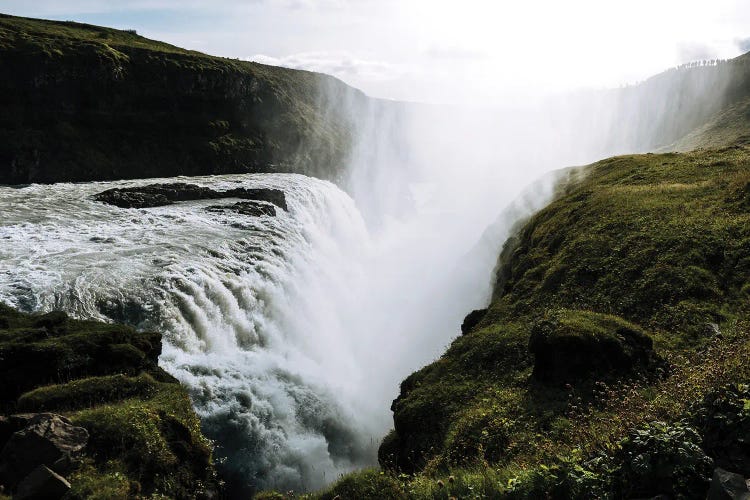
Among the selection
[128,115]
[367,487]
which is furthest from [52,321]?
[128,115]

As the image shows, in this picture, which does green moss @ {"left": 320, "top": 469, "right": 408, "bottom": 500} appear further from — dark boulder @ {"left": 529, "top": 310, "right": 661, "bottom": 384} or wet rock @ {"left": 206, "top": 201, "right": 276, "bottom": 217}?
wet rock @ {"left": 206, "top": 201, "right": 276, "bottom": 217}

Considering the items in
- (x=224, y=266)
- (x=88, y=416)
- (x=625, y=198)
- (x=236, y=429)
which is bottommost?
(x=236, y=429)

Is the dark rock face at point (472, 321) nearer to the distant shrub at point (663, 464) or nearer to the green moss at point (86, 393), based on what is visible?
Answer: the green moss at point (86, 393)

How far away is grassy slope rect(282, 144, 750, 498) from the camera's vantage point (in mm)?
8328

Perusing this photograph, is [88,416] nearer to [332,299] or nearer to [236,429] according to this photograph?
[236,429]

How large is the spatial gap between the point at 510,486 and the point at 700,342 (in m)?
9.86

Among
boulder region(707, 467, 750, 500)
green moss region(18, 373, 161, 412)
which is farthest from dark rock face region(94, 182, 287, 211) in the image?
boulder region(707, 467, 750, 500)

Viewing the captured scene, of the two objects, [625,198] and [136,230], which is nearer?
[625,198]

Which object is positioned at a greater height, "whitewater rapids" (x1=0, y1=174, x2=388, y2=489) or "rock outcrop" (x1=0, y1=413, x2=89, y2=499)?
"rock outcrop" (x1=0, y1=413, x2=89, y2=499)

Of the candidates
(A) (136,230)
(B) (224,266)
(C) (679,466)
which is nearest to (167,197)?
(A) (136,230)

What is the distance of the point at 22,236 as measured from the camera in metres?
31.4

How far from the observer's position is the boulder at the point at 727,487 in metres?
5.62

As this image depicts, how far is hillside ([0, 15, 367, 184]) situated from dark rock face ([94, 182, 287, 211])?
19643mm

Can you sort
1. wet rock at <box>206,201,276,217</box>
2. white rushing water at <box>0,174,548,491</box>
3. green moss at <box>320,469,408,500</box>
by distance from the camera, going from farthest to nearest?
wet rock at <box>206,201,276,217</box> → white rushing water at <box>0,174,548,491</box> → green moss at <box>320,469,408,500</box>
